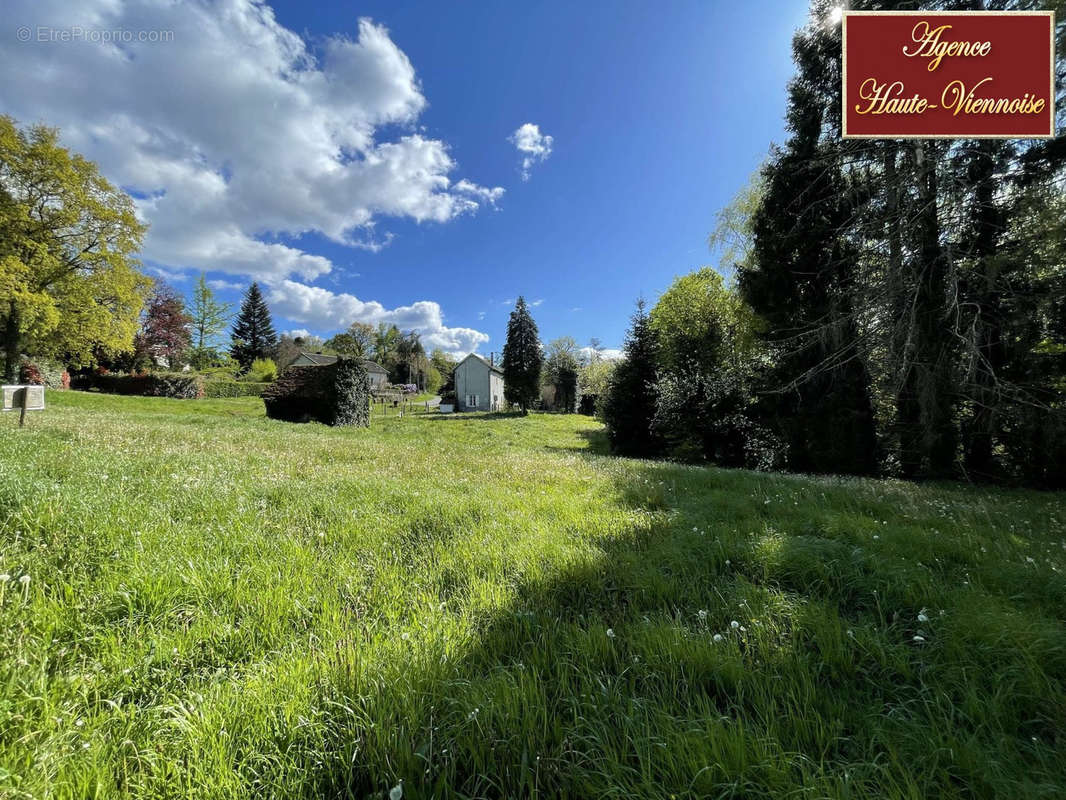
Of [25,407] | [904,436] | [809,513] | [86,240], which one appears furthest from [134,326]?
[904,436]

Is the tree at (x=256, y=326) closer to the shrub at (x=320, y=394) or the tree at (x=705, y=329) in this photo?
the shrub at (x=320, y=394)

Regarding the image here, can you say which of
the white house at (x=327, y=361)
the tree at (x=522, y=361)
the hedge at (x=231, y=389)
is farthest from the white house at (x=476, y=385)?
the hedge at (x=231, y=389)

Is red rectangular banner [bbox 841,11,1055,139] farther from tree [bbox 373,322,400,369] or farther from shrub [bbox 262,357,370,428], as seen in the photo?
tree [bbox 373,322,400,369]

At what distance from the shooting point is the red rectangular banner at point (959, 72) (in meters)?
6.04

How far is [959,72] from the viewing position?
6133 millimetres

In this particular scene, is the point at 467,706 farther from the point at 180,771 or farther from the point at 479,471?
the point at 479,471

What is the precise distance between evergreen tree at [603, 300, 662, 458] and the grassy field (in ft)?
38.3

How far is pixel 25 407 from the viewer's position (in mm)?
6789

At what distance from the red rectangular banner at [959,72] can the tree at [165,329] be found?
165 ft

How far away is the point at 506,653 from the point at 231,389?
41941 millimetres

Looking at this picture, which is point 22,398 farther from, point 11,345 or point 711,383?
point 11,345

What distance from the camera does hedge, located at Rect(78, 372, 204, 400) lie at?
2822cm

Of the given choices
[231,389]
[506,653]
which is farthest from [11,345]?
[506,653]

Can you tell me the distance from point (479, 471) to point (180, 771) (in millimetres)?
5655
